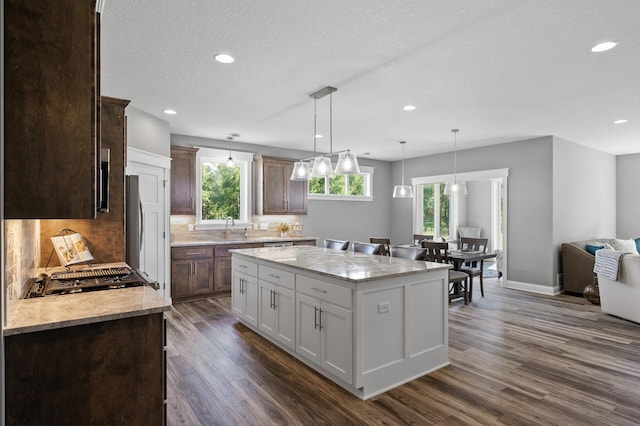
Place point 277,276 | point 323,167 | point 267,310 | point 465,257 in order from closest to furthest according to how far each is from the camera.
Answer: point 277,276, point 267,310, point 323,167, point 465,257

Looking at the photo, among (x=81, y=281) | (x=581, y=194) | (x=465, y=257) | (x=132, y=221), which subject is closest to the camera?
(x=81, y=281)

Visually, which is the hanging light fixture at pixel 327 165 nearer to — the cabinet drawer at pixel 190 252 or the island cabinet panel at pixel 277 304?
the island cabinet panel at pixel 277 304

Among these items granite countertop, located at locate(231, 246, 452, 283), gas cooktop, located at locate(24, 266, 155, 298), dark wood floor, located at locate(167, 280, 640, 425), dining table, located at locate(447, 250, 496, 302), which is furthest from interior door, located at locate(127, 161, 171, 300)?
dining table, located at locate(447, 250, 496, 302)

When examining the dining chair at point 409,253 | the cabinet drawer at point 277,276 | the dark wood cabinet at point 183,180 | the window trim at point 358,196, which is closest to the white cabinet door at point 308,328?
the cabinet drawer at point 277,276

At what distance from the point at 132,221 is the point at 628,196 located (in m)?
9.35

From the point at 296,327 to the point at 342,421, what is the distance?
0.98 m

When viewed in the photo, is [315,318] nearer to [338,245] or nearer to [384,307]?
[384,307]

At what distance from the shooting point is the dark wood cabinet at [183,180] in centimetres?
559

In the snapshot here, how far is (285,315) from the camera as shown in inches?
131

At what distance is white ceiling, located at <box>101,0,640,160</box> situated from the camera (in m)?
2.32

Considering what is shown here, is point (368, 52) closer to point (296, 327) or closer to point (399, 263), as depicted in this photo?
point (399, 263)

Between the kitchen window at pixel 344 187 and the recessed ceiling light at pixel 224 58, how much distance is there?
440 centimetres

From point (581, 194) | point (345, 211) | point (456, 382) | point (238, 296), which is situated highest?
point (581, 194)

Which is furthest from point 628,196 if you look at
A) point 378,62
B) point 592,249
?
point 378,62
